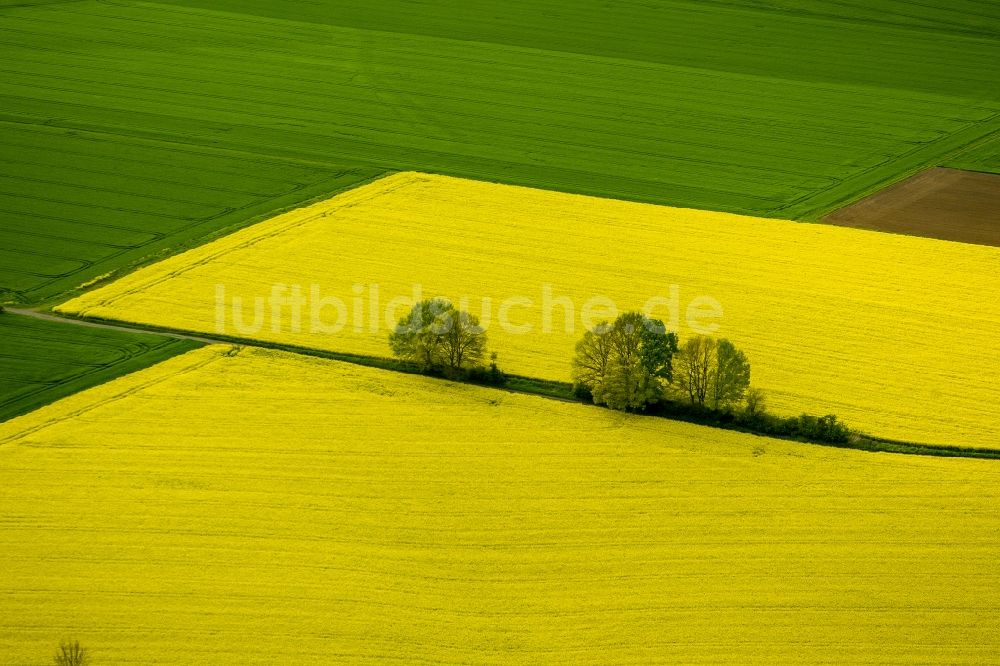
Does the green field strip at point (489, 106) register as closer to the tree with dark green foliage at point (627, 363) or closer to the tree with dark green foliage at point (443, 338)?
the tree with dark green foliage at point (443, 338)

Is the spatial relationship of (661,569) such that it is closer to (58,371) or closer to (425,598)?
(425,598)

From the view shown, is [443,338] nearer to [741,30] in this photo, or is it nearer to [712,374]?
[712,374]

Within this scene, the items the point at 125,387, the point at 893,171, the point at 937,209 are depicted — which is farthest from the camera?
the point at 893,171

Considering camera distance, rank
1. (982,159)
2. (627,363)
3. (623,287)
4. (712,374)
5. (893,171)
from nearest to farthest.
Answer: (712,374), (627,363), (623,287), (893,171), (982,159)

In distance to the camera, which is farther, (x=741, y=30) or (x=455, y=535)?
(x=741, y=30)

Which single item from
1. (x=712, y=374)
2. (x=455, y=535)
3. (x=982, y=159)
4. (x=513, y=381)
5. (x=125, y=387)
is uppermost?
(x=982, y=159)

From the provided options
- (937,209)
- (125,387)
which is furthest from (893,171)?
(125,387)

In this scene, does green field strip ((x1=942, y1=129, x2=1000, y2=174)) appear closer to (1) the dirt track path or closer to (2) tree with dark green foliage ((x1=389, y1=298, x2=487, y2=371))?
(2) tree with dark green foliage ((x1=389, y1=298, x2=487, y2=371))
